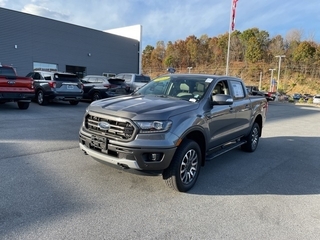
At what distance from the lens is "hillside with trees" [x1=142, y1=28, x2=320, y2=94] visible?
7138 centimetres

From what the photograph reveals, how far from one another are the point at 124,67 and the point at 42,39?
10.8 meters

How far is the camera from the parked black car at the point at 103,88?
1429 centimetres

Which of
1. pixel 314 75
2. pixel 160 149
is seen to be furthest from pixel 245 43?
pixel 160 149

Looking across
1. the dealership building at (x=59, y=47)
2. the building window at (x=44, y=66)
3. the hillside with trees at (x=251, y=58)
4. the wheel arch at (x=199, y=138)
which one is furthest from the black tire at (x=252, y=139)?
the hillside with trees at (x=251, y=58)

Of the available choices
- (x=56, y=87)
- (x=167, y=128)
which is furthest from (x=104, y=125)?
(x=56, y=87)

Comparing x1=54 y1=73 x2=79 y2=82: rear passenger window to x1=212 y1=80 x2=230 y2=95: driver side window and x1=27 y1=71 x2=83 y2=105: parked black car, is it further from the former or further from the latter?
x1=212 y1=80 x2=230 y2=95: driver side window

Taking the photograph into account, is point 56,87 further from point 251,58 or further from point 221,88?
point 251,58

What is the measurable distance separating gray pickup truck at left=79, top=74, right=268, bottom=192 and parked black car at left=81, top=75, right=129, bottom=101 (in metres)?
9.44

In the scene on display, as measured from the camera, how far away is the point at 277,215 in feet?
10.9

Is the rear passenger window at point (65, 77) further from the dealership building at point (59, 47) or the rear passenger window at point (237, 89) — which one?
the dealership building at point (59, 47)

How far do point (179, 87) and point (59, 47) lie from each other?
23.8 metres

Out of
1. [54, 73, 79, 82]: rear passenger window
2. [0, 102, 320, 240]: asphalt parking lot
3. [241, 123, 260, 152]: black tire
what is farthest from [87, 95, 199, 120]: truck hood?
[54, 73, 79, 82]: rear passenger window

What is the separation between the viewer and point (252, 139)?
6.38 meters

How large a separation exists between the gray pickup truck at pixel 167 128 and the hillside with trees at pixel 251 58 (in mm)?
61776
